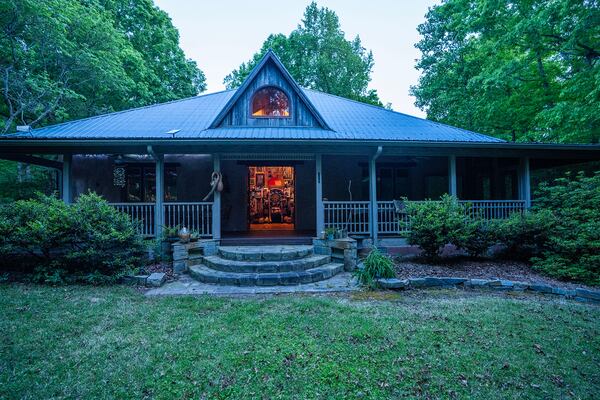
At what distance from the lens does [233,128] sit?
9.02m

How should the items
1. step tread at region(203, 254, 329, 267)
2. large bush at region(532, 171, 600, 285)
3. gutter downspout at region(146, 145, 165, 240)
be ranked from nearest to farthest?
large bush at region(532, 171, 600, 285) → step tread at region(203, 254, 329, 267) → gutter downspout at region(146, 145, 165, 240)

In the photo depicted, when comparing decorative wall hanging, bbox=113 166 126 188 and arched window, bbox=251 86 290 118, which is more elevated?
arched window, bbox=251 86 290 118

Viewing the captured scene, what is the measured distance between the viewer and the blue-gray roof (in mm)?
8125

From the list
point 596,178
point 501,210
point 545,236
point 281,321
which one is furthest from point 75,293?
point 596,178

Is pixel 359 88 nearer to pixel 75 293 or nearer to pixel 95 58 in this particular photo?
pixel 95 58

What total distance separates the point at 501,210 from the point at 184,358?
30.8ft

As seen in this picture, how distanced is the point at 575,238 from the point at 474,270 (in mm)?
2269

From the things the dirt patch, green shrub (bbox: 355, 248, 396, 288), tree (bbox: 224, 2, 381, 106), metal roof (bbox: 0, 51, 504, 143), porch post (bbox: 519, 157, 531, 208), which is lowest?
the dirt patch

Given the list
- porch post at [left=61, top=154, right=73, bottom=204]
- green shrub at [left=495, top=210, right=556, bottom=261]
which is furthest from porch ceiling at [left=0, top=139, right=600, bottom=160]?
green shrub at [left=495, top=210, right=556, bottom=261]

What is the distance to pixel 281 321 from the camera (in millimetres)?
3988

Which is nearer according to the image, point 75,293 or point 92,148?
point 75,293

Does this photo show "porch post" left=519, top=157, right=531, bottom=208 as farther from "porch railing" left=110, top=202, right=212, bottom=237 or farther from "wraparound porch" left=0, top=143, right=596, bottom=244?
"porch railing" left=110, top=202, right=212, bottom=237

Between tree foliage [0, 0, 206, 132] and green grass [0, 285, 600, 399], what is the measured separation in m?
11.5

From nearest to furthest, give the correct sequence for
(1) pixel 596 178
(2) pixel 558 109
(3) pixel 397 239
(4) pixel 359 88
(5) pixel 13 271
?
(5) pixel 13 271 < (1) pixel 596 178 < (3) pixel 397 239 < (2) pixel 558 109 < (4) pixel 359 88
